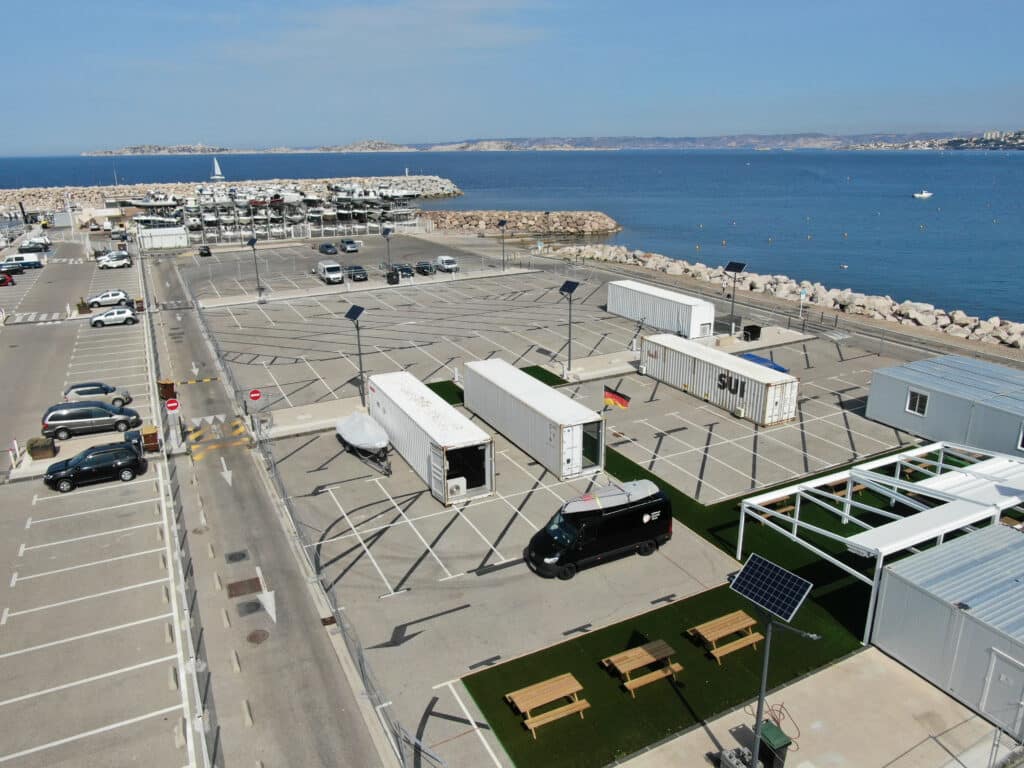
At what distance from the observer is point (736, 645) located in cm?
1752

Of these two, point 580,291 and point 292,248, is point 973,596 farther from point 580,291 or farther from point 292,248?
point 292,248

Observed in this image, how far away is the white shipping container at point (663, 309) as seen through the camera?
44.6 meters

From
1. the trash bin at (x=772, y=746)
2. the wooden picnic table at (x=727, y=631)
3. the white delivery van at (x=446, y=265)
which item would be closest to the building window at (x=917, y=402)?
the wooden picnic table at (x=727, y=631)

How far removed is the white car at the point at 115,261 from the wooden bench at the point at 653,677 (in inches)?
2858

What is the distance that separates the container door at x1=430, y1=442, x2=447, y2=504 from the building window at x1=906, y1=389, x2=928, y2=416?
2042 cm

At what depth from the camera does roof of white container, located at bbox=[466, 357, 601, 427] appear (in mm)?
26359

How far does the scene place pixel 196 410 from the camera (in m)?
33.6

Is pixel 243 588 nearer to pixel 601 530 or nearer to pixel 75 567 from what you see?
pixel 75 567

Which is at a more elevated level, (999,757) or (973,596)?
(973,596)

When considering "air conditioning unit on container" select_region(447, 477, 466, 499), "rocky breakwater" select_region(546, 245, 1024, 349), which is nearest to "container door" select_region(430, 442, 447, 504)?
"air conditioning unit on container" select_region(447, 477, 466, 499)

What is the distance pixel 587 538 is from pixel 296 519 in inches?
385

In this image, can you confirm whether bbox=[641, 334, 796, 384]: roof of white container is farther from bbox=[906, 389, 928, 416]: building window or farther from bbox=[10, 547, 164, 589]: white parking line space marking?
bbox=[10, 547, 164, 589]: white parking line space marking

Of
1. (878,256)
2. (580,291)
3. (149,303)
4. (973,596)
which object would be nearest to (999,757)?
(973,596)

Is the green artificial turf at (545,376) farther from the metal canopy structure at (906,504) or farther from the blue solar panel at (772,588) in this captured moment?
the blue solar panel at (772,588)
